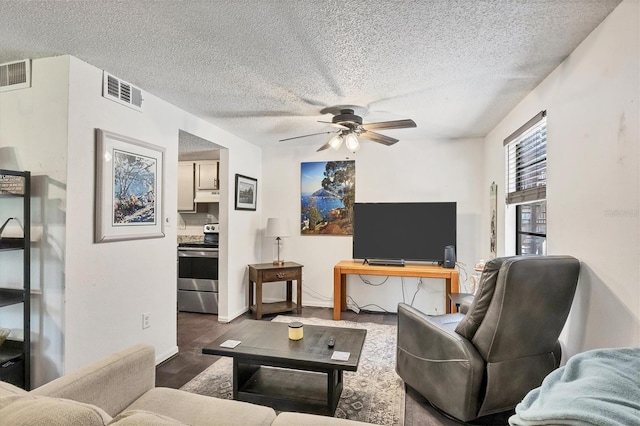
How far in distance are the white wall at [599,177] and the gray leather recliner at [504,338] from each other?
15cm

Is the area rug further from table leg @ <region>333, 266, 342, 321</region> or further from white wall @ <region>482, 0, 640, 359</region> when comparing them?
white wall @ <region>482, 0, 640, 359</region>

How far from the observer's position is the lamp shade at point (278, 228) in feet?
14.5

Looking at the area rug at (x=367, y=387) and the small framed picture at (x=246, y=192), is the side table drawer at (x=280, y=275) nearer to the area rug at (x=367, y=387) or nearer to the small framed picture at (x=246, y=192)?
the small framed picture at (x=246, y=192)

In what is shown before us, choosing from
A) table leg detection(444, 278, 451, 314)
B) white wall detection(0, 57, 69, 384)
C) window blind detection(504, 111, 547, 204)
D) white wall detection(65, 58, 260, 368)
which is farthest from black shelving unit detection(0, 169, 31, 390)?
table leg detection(444, 278, 451, 314)

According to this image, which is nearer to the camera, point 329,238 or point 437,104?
point 437,104

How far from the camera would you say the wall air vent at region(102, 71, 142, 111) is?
2344 millimetres

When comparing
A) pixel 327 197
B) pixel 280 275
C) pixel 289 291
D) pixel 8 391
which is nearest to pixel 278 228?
pixel 280 275

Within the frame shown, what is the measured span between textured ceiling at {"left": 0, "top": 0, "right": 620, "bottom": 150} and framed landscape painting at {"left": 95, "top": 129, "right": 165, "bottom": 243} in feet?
1.61

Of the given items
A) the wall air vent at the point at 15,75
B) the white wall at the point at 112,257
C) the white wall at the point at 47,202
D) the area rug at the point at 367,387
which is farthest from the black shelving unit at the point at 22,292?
the area rug at the point at 367,387

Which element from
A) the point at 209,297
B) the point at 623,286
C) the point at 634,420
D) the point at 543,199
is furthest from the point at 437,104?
the point at 209,297

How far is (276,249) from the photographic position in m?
4.89

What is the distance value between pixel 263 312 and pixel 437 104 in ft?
9.97

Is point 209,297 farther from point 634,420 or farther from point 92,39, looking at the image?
point 634,420

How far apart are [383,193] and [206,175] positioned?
2.56 m
